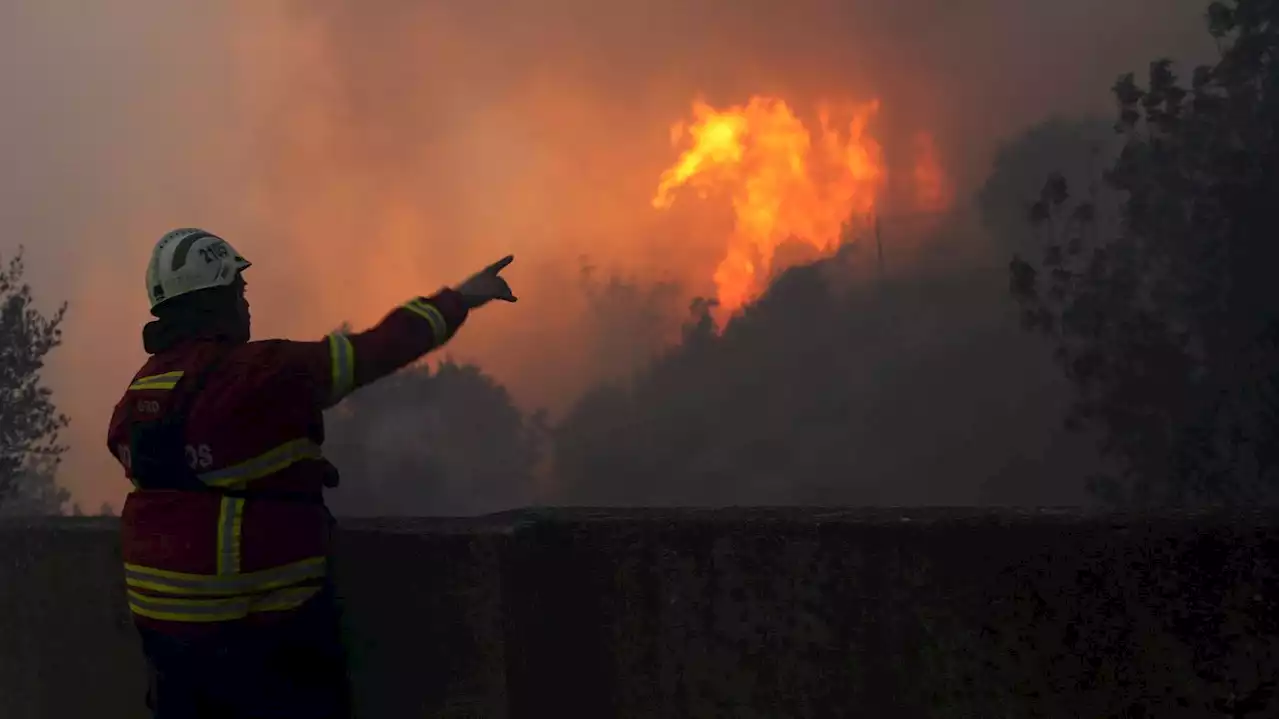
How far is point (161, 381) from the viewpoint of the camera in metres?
2.62

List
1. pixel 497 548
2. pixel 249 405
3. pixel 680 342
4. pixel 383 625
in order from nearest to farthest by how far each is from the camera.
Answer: pixel 249 405, pixel 497 548, pixel 383 625, pixel 680 342

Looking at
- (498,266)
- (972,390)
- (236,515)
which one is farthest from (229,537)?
(972,390)

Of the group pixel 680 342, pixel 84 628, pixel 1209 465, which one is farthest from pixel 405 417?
pixel 84 628

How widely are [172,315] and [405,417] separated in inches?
5304

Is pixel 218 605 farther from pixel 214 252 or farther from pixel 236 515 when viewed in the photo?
pixel 214 252

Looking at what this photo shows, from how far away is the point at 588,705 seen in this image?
9.19 ft

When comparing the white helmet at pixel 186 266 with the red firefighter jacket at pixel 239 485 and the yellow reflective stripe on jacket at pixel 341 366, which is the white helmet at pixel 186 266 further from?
the yellow reflective stripe on jacket at pixel 341 366

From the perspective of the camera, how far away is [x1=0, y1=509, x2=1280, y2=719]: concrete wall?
216 cm

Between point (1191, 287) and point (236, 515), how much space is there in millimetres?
43677

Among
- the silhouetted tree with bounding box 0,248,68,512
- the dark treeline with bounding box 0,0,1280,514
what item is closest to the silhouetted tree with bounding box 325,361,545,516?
the dark treeline with bounding box 0,0,1280,514

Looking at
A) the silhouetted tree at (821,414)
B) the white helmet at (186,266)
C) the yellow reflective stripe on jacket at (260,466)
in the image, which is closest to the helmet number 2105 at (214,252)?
the white helmet at (186,266)

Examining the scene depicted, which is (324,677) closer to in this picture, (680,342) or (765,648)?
(765,648)

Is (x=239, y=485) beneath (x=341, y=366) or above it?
beneath

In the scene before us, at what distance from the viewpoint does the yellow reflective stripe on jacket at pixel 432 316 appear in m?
2.88
